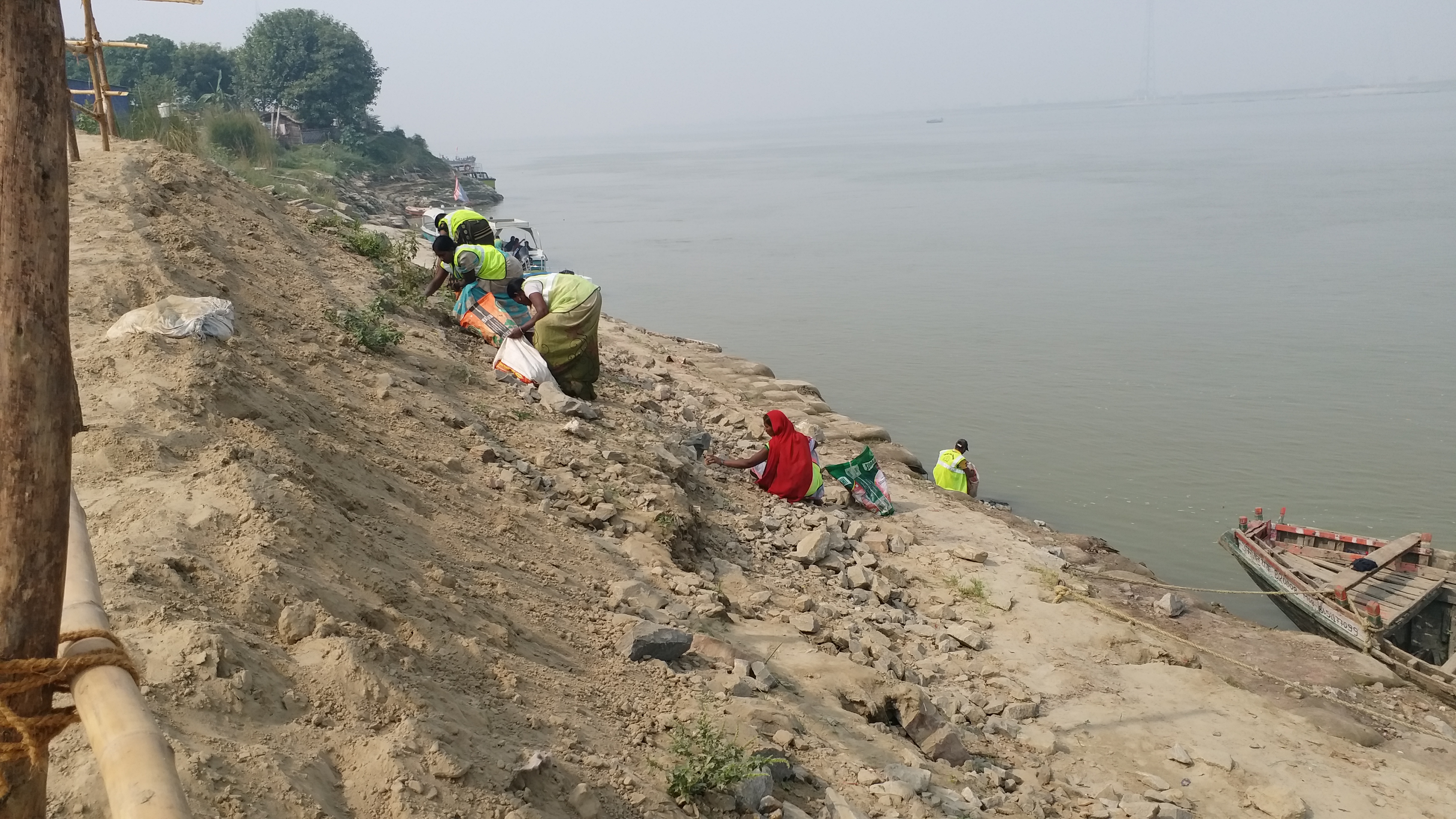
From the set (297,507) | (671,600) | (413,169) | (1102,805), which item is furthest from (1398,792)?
(413,169)

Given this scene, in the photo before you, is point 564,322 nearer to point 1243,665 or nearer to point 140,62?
point 1243,665

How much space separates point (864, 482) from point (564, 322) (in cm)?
336

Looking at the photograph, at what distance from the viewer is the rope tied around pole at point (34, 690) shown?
1779 mm

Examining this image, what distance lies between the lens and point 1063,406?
1667 centimetres

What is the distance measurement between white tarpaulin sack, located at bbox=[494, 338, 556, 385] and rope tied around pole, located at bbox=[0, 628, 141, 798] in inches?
245

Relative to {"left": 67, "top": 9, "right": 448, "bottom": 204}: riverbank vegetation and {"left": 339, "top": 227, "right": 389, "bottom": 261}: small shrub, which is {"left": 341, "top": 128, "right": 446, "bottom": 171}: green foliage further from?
{"left": 339, "top": 227, "right": 389, "bottom": 261}: small shrub

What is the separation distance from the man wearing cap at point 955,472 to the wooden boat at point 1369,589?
3057 millimetres

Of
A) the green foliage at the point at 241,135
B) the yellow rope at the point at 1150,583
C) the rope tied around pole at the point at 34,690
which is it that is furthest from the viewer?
the green foliage at the point at 241,135

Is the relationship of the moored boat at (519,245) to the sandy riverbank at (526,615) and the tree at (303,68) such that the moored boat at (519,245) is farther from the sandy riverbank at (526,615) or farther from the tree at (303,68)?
the tree at (303,68)

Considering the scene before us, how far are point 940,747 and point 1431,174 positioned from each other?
52.8m

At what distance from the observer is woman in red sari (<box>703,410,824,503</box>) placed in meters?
8.70

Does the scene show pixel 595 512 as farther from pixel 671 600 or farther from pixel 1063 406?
pixel 1063 406

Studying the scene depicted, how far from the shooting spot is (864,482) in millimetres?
9531

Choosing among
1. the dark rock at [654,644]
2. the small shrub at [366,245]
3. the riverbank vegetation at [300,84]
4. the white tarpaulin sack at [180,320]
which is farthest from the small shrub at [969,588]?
the riverbank vegetation at [300,84]
